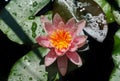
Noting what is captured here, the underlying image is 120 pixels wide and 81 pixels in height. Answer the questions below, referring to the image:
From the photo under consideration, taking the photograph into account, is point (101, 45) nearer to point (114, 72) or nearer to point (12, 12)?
point (114, 72)

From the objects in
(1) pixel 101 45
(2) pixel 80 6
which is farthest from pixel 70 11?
(1) pixel 101 45

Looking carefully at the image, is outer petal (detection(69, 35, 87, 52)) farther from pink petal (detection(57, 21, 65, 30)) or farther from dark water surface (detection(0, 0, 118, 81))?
dark water surface (detection(0, 0, 118, 81))

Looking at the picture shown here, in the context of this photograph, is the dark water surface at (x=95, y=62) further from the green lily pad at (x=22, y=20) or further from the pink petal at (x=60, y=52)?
the pink petal at (x=60, y=52)

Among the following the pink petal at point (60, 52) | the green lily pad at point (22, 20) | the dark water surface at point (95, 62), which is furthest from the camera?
the dark water surface at point (95, 62)

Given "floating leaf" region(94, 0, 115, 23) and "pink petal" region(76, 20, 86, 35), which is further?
"floating leaf" region(94, 0, 115, 23)

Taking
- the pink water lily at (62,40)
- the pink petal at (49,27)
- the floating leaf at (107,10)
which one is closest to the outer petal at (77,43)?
the pink water lily at (62,40)

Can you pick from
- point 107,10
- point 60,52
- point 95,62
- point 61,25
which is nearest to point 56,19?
point 61,25

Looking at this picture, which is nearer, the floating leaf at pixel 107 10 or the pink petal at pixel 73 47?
the pink petal at pixel 73 47

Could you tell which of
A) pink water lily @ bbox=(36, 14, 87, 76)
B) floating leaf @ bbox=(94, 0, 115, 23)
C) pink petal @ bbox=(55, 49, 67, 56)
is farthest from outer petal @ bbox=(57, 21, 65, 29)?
floating leaf @ bbox=(94, 0, 115, 23)
